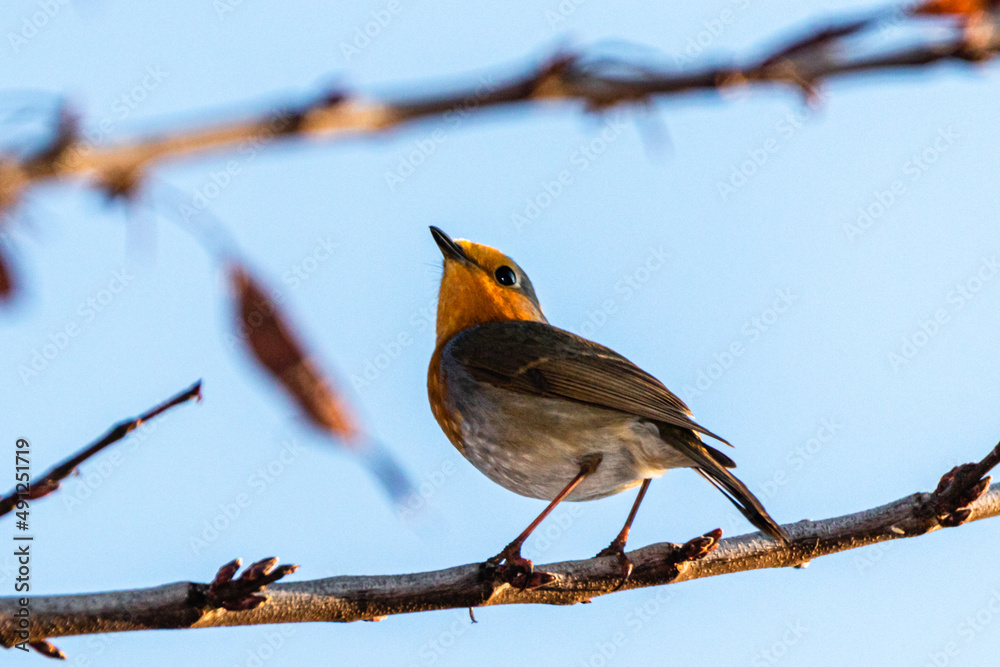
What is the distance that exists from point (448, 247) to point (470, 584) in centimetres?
330

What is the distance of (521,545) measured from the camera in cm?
452

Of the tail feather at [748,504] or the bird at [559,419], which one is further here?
the bird at [559,419]

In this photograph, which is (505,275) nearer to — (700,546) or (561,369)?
(561,369)

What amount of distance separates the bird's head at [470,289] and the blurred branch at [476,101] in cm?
563

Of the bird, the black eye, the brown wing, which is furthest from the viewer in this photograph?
the black eye

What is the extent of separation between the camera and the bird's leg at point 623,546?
4.25m

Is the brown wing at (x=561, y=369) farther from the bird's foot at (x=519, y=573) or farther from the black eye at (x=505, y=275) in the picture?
the bird's foot at (x=519, y=573)

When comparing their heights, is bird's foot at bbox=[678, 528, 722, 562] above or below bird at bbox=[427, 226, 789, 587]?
below

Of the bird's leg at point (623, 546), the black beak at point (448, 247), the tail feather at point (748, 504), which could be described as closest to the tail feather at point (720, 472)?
the tail feather at point (748, 504)

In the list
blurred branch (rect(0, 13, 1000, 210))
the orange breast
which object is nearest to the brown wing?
the orange breast

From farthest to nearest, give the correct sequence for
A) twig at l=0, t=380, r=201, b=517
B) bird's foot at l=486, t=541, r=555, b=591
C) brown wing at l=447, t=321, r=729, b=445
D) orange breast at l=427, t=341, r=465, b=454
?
1. orange breast at l=427, t=341, r=465, b=454
2. brown wing at l=447, t=321, r=729, b=445
3. bird's foot at l=486, t=541, r=555, b=591
4. twig at l=0, t=380, r=201, b=517

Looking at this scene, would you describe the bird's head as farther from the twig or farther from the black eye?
the twig

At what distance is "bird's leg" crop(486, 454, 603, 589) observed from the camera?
3939mm

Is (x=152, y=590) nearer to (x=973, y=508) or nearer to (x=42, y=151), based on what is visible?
(x=42, y=151)
